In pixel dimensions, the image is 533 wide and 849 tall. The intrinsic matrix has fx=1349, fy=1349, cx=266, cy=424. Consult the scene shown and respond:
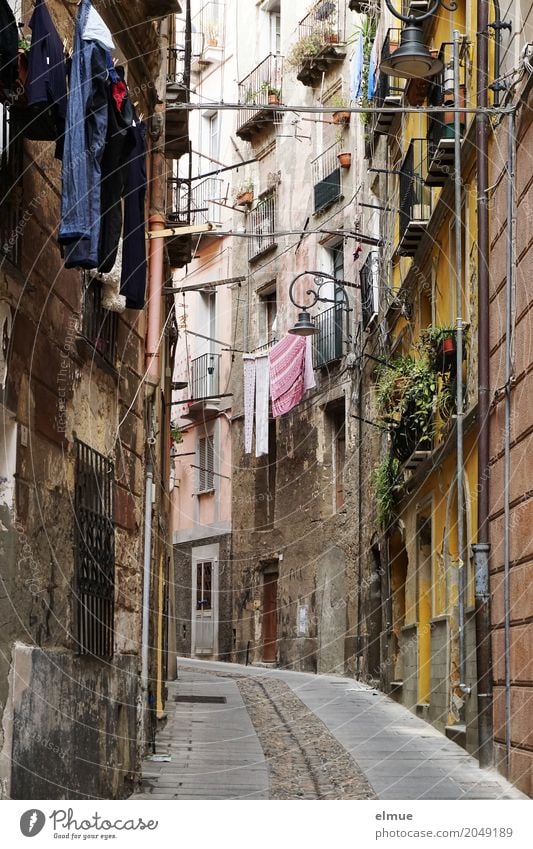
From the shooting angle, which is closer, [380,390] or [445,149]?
[445,149]

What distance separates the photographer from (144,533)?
9.81m

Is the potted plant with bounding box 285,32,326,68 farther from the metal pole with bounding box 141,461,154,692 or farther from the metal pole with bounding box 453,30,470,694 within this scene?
the metal pole with bounding box 141,461,154,692

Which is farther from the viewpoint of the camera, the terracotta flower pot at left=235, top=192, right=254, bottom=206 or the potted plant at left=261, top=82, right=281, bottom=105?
the terracotta flower pot at left=235, top=192, right=254, bottom=206

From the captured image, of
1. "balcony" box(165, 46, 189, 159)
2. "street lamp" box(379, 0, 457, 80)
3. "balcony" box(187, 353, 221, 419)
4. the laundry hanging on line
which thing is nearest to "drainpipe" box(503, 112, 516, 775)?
"street lamp" box(379, 0, 457, 80)

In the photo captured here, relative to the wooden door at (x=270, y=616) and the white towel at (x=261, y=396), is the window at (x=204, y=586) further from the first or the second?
the white towel at (x=261, y=396)

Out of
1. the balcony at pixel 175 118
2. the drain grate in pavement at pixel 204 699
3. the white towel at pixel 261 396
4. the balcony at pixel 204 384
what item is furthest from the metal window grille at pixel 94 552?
the balcony at pixel 204 384

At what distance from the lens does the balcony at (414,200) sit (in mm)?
14414

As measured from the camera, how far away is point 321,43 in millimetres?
23422

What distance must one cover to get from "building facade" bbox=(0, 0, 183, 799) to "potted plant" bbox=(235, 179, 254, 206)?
16.0 m

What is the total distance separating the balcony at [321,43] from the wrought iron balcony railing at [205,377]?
19.7ft

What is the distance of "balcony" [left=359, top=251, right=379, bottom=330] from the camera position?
18844 millimetres

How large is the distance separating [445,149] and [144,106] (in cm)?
304

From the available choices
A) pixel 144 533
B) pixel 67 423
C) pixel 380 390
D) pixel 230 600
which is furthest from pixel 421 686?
pixel 230 600
